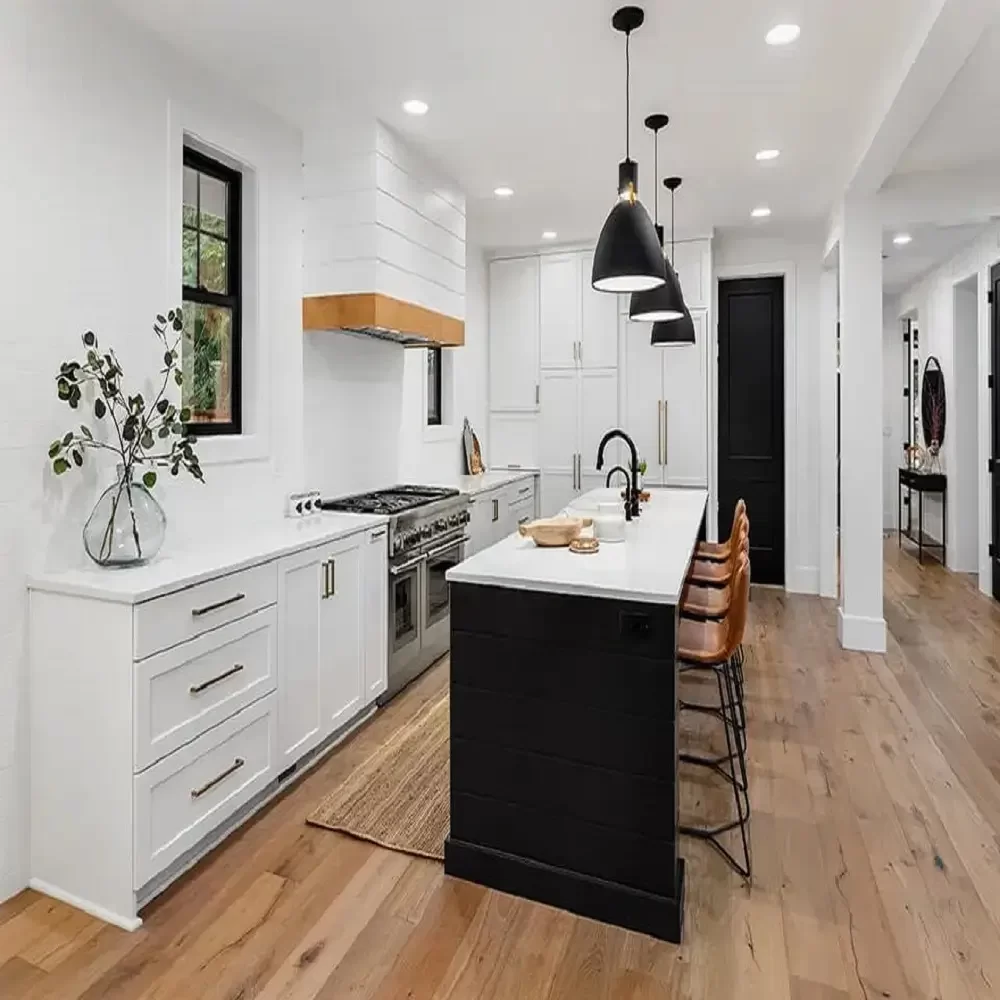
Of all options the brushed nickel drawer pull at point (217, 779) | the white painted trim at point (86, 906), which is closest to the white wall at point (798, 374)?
the brushed nickel drawer pull at point (217, 779)

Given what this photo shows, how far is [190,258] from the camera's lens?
10.3 feet

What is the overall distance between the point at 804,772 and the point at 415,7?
322 cm

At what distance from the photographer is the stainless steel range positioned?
3.72 meters

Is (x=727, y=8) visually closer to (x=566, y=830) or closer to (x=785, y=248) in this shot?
(x=566, y=830)

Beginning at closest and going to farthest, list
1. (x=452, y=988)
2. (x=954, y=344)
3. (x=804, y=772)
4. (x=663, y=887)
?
(x=452, y=988), (x=663, y=887), (x=804, y=772), (x=954, y=344)

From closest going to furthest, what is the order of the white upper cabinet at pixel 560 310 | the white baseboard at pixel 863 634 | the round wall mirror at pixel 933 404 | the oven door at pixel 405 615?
the oven door at pixel 405 615 → the white baseboard at pixel 863 634 → the white upper cabinet at pixel 560 310 → the round wall mirror at pixel 933 404

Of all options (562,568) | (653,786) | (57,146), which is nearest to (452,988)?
(653,786)

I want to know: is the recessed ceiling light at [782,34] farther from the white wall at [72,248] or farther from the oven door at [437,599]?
the oven door at [437,599]

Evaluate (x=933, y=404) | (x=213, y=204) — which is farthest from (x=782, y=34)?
(x=933, y=404)

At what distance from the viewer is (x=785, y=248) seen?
5.90 meters

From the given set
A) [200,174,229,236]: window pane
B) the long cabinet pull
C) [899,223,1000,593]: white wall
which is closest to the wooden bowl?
[200,174,229,236]: window pane

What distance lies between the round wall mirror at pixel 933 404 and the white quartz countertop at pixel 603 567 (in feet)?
17.6

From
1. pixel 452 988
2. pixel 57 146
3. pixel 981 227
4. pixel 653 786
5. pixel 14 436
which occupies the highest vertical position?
pixel 981 227

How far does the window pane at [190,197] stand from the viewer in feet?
10.2
